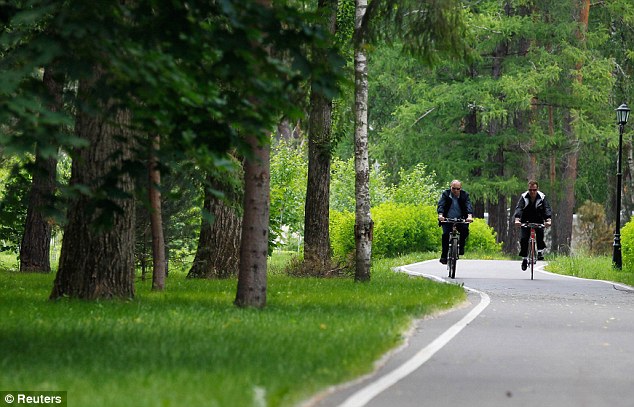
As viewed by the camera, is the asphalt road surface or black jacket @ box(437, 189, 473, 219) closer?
the asphalt road surface

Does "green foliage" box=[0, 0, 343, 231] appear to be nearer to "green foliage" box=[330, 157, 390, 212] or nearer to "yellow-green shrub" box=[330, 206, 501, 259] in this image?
"yellow-green shrub" box=[330, 206, 501, 259]

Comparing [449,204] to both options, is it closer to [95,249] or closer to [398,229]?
[95,249]

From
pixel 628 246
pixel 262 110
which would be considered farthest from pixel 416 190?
pixel 262 110

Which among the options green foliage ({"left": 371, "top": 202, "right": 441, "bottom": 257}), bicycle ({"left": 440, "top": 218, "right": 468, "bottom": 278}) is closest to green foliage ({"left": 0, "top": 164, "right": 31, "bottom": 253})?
bicycle ({"left": 440, "top": 218, "right": 468, "bottom": 278})

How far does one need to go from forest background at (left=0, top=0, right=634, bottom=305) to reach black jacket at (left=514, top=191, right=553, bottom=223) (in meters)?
4.10

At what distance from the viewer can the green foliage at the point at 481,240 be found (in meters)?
47.8

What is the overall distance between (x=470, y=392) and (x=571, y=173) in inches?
1631

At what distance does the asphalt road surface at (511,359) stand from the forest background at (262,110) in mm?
2500

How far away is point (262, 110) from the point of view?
1185cm

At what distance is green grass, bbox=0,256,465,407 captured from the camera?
909cm

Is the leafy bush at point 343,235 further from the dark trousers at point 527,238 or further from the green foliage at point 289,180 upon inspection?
the dark trousers at point 527,238

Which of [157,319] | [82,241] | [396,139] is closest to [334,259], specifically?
[82,241]

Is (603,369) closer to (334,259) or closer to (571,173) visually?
(334,259)

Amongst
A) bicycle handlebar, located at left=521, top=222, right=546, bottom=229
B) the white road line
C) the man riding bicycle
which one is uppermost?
the man riding bicycle
